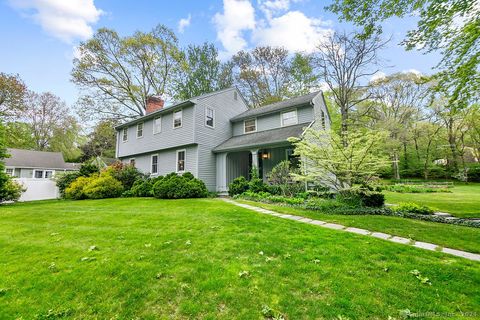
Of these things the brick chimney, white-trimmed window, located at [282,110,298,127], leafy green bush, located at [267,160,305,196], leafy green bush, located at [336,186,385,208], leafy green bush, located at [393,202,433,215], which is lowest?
leafy green bush, located at [393,202,433,215]

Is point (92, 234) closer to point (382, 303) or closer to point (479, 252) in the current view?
point (382, 303)

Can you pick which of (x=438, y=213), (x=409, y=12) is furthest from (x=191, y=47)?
(x=438, y=213)

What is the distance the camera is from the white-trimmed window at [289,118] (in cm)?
1299

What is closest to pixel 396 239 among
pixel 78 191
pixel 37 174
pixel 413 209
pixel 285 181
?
pixel 413 209

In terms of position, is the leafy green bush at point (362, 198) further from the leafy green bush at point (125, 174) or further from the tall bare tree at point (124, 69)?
the tall bare tree at point (124, 69)

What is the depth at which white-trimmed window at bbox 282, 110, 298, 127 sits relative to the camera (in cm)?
1299

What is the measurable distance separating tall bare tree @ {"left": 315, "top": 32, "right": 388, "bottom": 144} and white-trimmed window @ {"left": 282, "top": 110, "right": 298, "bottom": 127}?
15.8ft

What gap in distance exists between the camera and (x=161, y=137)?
584 inches

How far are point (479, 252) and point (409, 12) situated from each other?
6.33 meters

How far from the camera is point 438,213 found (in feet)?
21.9

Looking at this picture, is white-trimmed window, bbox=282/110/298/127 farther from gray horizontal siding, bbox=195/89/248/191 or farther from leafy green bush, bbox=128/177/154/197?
leafy green bush, bbox=128/177/154/197

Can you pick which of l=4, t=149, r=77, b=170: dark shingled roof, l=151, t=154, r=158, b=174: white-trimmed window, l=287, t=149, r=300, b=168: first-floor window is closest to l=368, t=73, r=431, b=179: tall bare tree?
l=287, t=149, r=300, b=168: first-floor window

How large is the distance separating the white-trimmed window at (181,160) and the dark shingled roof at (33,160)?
67.9 feet

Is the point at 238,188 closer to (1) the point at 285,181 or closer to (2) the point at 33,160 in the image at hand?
(1) the point at 285,181
